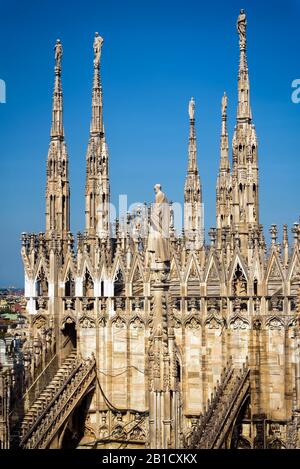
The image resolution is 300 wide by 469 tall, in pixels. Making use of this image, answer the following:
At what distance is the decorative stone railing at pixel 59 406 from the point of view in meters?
33.9

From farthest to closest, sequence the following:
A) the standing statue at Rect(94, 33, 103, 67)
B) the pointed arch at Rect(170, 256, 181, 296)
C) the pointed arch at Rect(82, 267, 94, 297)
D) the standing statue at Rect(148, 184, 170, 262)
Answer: the standing statue at Rect(94, 33, 103, 67) → the pointed arch at Rect(82, 267, 94, 297) → the pointed arch at Rect(170, 256, 181, 296) → the standing statue at Rect(148, 184, 170, 262)

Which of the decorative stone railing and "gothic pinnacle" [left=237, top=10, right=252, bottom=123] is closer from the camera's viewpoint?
the decorative stone railing

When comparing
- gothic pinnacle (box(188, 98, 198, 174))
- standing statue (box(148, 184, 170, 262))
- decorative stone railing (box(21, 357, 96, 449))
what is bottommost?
decorative stone railing (box(21, 357, 96, 449))

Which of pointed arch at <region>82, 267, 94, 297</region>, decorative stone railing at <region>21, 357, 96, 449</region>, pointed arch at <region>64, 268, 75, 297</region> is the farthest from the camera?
pointed arch at <region>64, 268, 75, 297</region>

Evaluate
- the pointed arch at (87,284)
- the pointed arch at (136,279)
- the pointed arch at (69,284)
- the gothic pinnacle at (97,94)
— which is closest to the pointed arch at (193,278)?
the pointed arch at (136,279)

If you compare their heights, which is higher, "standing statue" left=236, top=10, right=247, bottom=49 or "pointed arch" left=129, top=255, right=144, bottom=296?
"standing statue" left=236, top=10, right=247, bottom=49

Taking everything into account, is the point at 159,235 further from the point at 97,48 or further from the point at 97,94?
the point at 97,48

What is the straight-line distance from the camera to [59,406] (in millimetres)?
35781

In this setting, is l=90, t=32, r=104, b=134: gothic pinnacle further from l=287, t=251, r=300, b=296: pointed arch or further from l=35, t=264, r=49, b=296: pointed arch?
l=287, t=251, r=300, b=296: pointed arch

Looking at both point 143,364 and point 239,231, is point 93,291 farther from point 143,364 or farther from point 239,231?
point 239,231

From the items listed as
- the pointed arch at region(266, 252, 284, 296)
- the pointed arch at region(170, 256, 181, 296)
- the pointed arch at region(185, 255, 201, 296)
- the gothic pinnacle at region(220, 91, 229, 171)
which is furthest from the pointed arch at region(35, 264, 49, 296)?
the gothic pinnacle at region(220, 91, 229, 171)

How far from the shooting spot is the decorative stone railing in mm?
33906

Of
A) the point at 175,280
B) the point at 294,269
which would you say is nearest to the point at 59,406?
the point at 175,280
